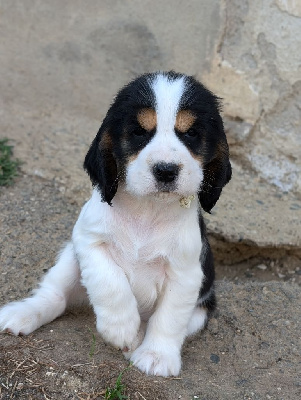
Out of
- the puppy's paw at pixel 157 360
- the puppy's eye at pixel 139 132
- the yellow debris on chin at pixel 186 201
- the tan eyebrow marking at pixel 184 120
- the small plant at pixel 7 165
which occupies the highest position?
the tan eyebrow marking at pixel 184 120

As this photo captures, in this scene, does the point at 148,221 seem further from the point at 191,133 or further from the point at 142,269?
the point at 191,133

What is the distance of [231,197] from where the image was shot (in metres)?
7.12

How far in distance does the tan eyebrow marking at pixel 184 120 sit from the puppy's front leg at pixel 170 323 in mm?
899

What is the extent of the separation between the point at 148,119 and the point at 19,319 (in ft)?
5.32

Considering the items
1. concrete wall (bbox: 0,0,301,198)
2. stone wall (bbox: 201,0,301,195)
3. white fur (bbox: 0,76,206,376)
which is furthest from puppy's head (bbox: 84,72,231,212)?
stone wall (bbox: 201,0,301,195)

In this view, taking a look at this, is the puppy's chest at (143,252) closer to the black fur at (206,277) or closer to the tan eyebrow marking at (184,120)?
the black fur at (206,277)

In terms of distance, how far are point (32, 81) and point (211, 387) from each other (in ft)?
15.3

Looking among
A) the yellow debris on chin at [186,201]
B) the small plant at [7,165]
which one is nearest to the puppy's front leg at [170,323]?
the yellow debris on chin at [186,201]

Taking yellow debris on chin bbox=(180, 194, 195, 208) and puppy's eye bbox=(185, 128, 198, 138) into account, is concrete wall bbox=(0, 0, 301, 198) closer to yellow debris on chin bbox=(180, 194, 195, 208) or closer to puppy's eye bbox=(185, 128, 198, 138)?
yellow debris on chin bbox=(180, 194, 195, 208)

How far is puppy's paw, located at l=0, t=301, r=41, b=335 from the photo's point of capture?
14.4ft

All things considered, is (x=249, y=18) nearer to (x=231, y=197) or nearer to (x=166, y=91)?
(x=231, y=197)

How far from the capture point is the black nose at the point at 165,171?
11.7ft

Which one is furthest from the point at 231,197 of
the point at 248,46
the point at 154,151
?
the point at 154,151

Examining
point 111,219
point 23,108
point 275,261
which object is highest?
point 111,219
